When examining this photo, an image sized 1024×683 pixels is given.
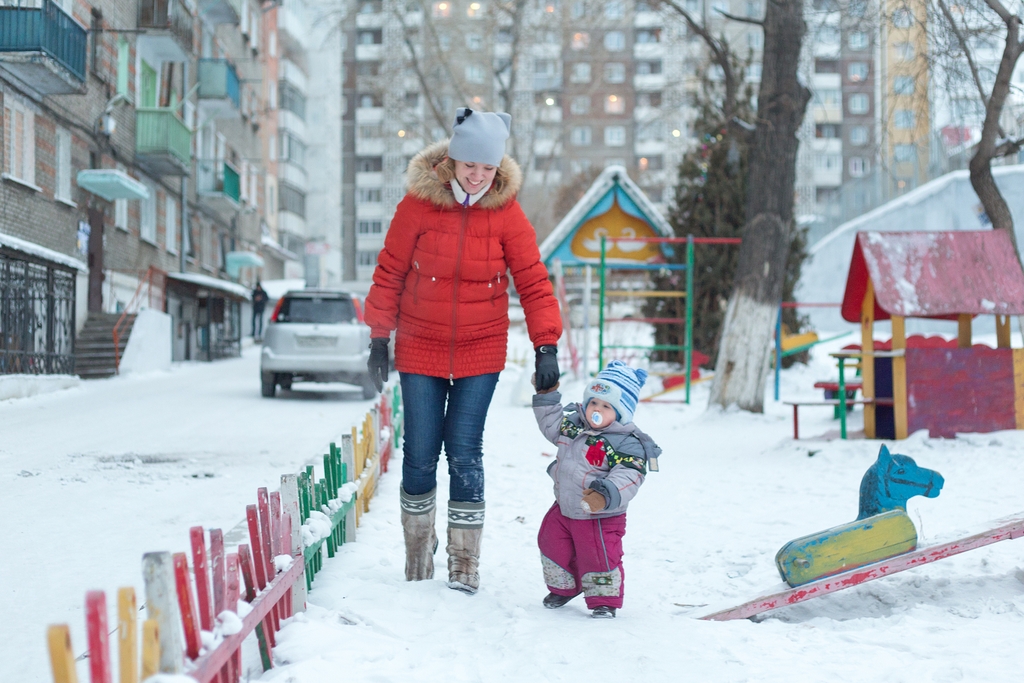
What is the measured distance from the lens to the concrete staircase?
18.5 m

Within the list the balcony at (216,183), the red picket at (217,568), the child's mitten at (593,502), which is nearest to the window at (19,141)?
the balcony at (216,183)

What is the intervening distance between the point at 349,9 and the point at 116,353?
422 inches

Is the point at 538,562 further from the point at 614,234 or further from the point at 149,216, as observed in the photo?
the point at 149,216

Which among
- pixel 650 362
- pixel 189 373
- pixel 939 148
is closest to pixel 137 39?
pixel 189 373

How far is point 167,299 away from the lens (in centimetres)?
2652

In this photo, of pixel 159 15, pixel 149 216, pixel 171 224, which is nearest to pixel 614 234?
pixel 159 15

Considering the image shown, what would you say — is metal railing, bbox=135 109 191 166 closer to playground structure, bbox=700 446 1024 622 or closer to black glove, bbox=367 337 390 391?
A: black glove, bbox=367 337 390 391

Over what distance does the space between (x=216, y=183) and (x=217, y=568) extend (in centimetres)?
2953

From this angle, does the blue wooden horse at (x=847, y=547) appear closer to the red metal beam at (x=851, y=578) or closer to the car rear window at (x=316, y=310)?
the red metal beam at (x=851, y=578)

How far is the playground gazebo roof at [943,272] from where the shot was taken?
8.75 m

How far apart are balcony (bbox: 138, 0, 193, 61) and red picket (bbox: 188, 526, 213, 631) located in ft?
71.8

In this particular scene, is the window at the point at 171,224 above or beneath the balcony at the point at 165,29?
beneath

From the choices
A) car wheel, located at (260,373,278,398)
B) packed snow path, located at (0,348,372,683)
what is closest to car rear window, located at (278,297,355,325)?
car wheel, located at (260,373,278,398)

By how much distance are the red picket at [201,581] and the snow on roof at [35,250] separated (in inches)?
510
